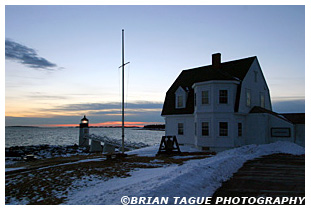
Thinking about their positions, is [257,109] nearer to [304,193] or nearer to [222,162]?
[222,162]

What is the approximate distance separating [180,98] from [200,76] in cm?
342

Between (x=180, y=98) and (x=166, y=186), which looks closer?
(x=166, y=186)

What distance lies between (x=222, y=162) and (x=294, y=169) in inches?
127

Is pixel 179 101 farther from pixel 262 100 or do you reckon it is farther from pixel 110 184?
pixel 110 184

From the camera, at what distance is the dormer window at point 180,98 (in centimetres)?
2635

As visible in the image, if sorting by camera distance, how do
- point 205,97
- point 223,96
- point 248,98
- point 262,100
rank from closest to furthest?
point 223,96 → point 205,97 → point 248,98 → point 262,100

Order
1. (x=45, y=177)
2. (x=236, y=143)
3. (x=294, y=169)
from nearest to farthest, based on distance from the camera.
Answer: (x=294, y=169) → (x=45, y=177) → (x=236, y=143)

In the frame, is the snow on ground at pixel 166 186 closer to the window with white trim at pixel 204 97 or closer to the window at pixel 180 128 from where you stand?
the window with white trim at pixel 204 97

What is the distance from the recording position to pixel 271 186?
787 cm

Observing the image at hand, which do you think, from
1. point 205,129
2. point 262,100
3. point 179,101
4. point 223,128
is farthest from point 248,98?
point 179,101

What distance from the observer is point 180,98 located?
26938 mm

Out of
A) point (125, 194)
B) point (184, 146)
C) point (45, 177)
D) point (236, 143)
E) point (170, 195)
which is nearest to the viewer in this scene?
point (170, 195)

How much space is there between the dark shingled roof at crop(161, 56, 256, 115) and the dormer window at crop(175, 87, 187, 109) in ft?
1.30

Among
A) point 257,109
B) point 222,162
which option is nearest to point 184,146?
point 257,109
